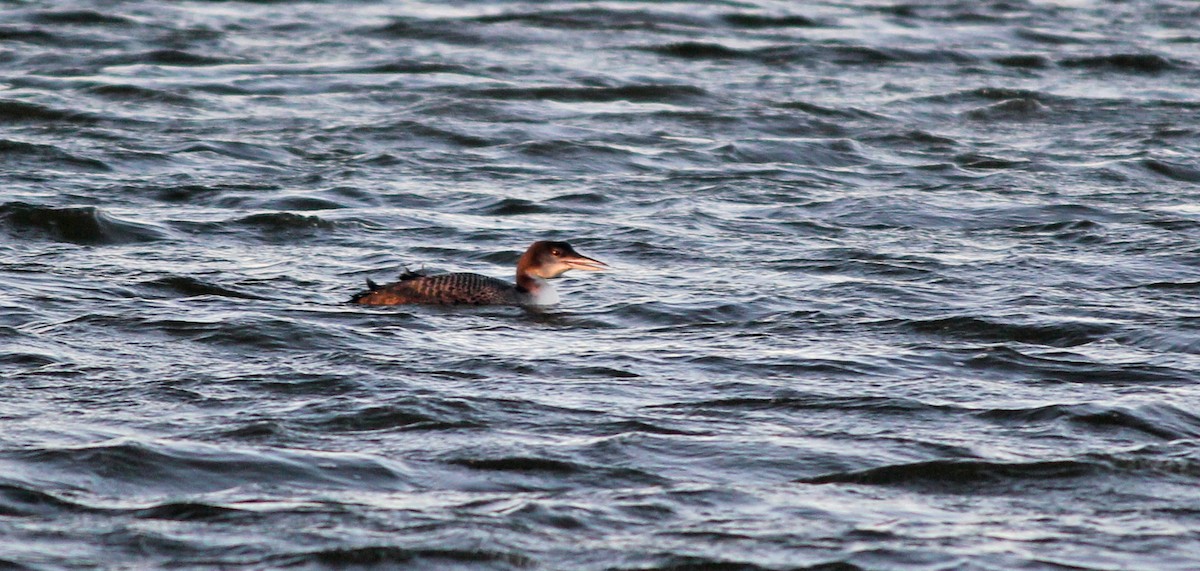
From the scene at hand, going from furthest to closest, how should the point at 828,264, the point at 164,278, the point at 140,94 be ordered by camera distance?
1. the point at 140,94
2. the point at 828,264
3. the point at 164,278

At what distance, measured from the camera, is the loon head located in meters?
11.3

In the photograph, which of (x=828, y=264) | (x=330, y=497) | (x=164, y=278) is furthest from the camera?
(x=828, y=264)

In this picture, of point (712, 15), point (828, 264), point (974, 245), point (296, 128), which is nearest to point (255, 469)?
point (828, 264)

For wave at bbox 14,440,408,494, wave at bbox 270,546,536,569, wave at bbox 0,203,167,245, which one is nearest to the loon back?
wave at bbox 0,203,167,245

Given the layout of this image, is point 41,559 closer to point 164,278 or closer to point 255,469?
point 255,469

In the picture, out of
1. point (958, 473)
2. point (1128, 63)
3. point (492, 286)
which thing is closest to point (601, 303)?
point (492, 286)

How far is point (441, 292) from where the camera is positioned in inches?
425

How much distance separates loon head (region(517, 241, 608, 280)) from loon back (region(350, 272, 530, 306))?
257 millimetres

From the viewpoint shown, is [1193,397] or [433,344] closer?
[1193,397]

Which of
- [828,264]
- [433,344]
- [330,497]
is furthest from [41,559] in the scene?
[828,264]

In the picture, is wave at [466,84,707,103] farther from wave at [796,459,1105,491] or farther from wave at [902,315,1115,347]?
wave at [796,459,1105,491]

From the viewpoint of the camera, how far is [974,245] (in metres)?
12.8

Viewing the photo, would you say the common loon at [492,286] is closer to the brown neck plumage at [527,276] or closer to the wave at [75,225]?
the brown neck plumage at [527,276]

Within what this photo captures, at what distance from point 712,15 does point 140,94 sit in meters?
8.49
